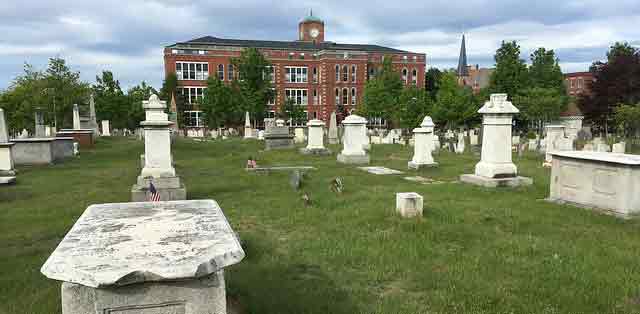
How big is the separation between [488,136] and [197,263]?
31.2ft

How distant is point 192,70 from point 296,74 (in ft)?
50.6

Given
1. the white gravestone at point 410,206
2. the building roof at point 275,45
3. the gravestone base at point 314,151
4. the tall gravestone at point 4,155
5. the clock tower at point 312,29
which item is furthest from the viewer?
the clock tower at point 312,29

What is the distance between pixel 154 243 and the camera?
2.62m

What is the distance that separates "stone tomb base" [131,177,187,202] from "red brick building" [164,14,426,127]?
52004mm

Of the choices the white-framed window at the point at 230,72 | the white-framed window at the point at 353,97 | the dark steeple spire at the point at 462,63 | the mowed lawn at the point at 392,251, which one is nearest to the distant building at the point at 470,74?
the dark steeple spire at the point at 462,63

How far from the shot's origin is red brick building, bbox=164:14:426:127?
194 ft

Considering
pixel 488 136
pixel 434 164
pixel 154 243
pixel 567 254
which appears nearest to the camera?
pixel 154 243

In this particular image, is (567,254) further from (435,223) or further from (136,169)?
(136,169)

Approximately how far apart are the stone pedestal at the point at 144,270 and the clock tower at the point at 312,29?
8236cm

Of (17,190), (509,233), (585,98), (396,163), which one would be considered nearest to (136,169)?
(17,190)

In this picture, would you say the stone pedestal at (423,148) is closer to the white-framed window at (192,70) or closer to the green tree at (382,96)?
the green tree at (382,96)

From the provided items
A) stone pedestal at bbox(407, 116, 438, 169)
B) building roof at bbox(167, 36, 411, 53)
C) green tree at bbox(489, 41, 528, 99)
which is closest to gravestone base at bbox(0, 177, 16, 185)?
stone pedestal at bbox(407, 116, 438, 169)

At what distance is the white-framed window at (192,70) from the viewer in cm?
5819

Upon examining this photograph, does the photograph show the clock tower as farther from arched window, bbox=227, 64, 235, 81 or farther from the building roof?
arched window, bbox=227, 64, 235, 81
